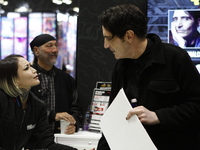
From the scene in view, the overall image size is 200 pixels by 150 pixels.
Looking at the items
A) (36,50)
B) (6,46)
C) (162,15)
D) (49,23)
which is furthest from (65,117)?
(6,46)

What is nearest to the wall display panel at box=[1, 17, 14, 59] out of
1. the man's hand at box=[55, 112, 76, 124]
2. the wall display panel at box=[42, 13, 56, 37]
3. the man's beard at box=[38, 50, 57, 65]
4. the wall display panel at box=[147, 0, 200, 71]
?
the wall display panel at box=[42, 13, 56, 37]

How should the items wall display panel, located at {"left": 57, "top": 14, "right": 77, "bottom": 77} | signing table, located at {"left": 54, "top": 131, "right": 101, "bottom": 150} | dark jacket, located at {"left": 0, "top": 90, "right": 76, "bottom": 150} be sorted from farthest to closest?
wall display panel, located at {"left": 57, "top": 14, "right": 77, "bottom": 77} < signing table, located at {"left": 54, "top": 131, "right": 101, "bottom": 150} < dark jacket, located at {"left": 0, "top": 90, "right": 76, "bottom": 150}

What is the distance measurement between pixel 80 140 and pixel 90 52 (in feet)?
3.70

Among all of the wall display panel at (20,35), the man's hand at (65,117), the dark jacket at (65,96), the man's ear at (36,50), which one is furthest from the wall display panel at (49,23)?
the man's hand at (65,117)

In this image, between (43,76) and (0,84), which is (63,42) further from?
(0,84)

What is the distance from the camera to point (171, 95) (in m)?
1.64

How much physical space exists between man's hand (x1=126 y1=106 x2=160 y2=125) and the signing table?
229 cm

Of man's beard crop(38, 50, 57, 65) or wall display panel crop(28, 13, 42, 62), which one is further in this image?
wall display panel crop(28, 13, 42, 62)

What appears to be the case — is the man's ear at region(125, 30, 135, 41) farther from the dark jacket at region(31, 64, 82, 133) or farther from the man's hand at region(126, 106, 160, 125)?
the dark jacket at region(31, 64, 82, 133)

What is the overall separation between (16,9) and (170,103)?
4.54 metres

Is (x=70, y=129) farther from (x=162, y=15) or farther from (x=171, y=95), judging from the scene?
(x=171, y=95)

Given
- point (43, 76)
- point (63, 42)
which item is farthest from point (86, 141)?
point (63, 42)

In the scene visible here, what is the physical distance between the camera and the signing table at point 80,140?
3.79 meters

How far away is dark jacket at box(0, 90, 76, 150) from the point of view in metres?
2.62
